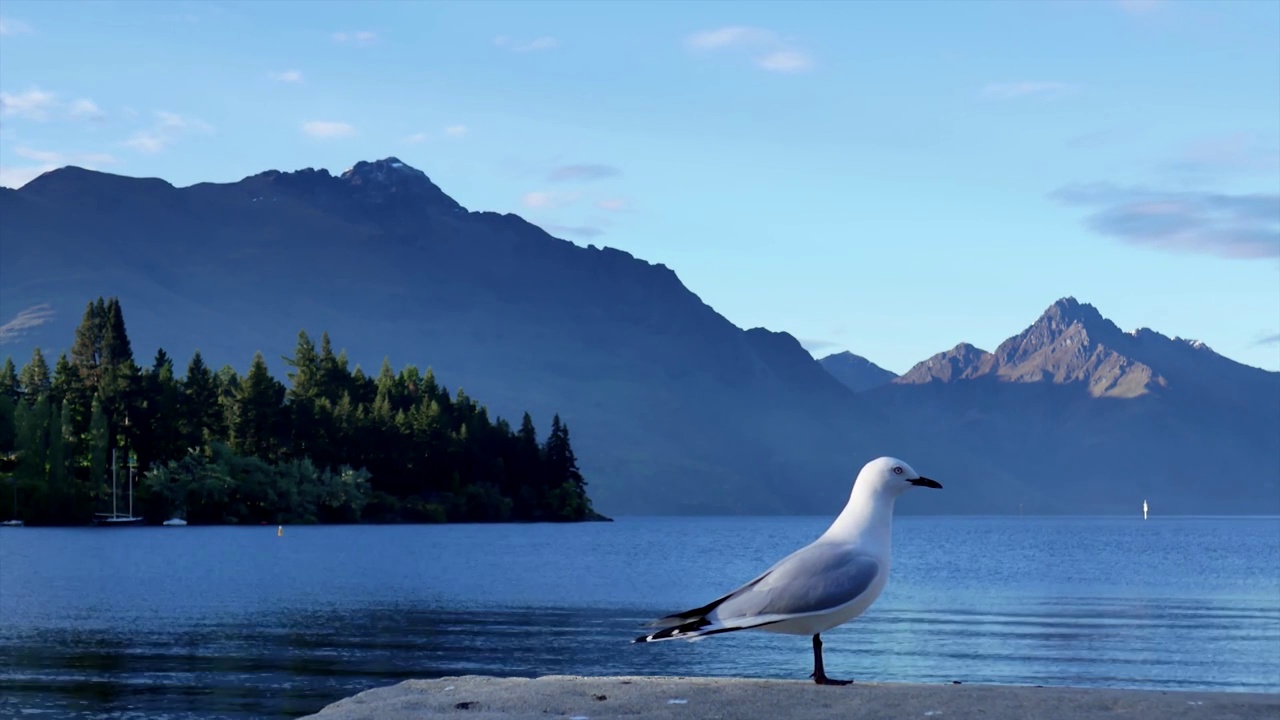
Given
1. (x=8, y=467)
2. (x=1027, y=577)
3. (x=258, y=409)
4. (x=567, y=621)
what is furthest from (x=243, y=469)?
(x=567, y=621)

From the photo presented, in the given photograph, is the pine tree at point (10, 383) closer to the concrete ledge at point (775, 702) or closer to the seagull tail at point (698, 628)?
the concrete ledge at point (775, 702)

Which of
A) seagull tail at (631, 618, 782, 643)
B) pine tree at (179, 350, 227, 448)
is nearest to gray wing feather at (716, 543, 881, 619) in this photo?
seagull tail at (631, 618, 782, 643)

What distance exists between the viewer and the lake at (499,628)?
30.8m

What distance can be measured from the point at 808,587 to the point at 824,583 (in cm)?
14

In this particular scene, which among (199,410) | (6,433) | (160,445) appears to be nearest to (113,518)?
(6,433)

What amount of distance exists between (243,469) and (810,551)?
169442 millimetres

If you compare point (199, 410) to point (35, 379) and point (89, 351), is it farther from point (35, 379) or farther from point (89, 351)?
point (35, 379)

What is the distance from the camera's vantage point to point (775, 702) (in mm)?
12109

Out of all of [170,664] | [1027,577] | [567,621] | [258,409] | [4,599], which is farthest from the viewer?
[258,409]

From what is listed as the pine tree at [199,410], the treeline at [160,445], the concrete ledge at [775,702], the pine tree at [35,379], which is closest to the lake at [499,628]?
the concrete ledge at [775,702]

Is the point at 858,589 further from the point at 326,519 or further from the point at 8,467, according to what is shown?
the point at 326,519

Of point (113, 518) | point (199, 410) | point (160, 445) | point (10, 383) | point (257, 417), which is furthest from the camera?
point (257, 417)

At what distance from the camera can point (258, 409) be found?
188 metres

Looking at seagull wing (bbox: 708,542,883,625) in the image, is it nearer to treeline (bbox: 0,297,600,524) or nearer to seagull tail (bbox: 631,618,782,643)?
seagull tail (bbox: 631,618,782,643)
